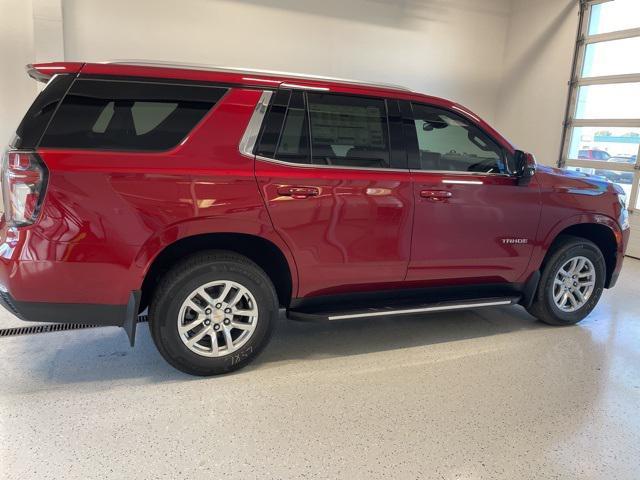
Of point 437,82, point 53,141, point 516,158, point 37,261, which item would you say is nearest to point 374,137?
point 516,158

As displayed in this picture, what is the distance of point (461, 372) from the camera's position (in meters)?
2.66

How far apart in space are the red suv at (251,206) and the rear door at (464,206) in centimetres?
1

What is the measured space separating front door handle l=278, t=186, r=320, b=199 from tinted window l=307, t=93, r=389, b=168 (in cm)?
18

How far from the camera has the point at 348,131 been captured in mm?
2588

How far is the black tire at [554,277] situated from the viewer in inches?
126

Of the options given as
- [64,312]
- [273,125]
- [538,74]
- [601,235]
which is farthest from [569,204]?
[538,74]

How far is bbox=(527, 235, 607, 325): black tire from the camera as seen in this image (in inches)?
126

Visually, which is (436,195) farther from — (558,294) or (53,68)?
(53,68)

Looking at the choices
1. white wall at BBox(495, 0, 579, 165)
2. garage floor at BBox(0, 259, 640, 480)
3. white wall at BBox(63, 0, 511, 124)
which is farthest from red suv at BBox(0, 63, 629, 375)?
white wall at BBox(495, 0, 579, 165)

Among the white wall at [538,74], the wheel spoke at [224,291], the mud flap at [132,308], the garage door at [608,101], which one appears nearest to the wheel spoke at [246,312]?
the wheel spoke at [224,291]

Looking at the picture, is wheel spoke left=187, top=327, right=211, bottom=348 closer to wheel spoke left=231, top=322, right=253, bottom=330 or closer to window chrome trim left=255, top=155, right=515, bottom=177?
wheel spoke left=231, top=322, right=253, bottom=330

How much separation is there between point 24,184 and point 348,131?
65.7 inches

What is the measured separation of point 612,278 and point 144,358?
3.47m

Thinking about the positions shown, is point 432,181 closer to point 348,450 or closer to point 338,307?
point 338,307
